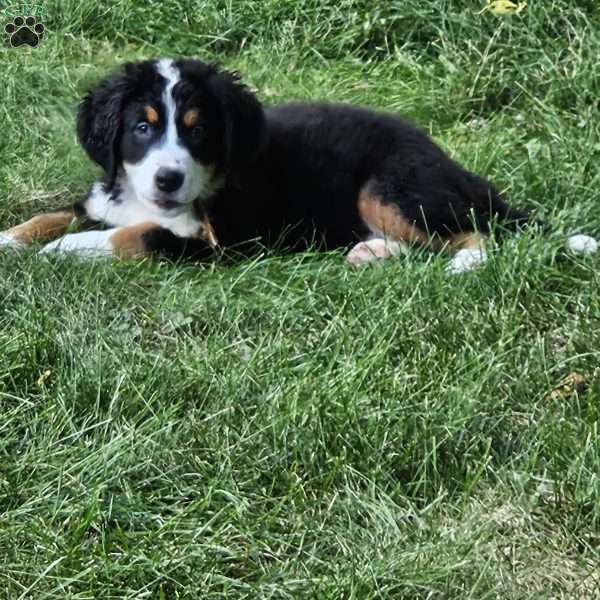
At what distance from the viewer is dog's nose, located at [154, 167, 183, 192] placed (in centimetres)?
519

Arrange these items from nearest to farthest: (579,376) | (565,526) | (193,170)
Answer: (565,526) → (579,376) → (193,170)

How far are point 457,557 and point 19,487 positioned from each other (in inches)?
44.3

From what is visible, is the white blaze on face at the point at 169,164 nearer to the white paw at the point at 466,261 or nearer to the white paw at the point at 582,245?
the white paw at the point at 466,261

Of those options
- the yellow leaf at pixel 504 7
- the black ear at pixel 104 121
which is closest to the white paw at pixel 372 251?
the black ear at pixel 104 121

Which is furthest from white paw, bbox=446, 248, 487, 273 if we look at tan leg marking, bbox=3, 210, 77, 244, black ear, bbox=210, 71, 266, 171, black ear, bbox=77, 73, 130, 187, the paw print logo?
the paw print logo

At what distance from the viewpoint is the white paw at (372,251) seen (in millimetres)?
5042

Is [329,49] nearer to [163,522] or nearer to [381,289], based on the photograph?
[381,289]

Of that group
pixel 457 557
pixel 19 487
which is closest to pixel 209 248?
pixel 19 487

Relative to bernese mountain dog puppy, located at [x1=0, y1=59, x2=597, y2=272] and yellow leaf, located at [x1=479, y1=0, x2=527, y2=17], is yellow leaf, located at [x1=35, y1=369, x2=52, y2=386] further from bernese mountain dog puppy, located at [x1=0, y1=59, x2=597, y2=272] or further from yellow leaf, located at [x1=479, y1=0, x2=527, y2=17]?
yellow leaf, located at [x1=479, y1=0, x2=527, y2=17]

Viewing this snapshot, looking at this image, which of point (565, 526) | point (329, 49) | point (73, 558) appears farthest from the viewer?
point (329, 49)

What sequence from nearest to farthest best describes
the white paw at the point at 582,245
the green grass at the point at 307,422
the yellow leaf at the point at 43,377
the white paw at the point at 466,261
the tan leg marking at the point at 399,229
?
1. the green grass at the point at 307,422
2. the yellow leaf at the point at 43,377
3. the white paw at the point at 466,261
4. the white paw at the point at 582,245
5. the tan leg marking at the point at 399,229

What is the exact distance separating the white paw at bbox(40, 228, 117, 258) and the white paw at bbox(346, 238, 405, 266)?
3.03ft

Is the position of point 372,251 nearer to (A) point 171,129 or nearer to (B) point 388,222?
(B) point 388,222

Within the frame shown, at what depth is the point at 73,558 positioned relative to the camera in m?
3.16
